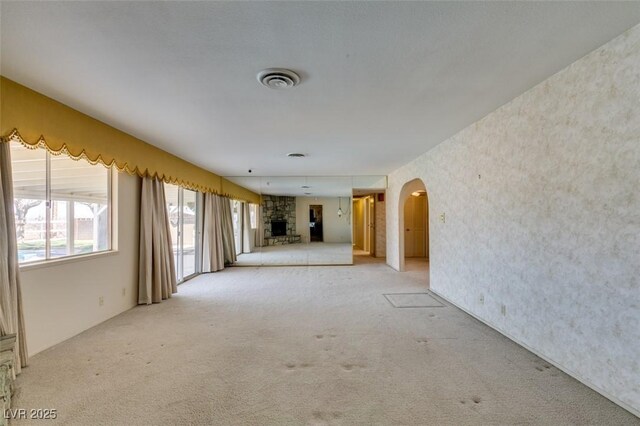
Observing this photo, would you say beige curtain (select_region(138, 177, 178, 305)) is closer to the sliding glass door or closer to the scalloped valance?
the scalloped valance

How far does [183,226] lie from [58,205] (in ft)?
9.30

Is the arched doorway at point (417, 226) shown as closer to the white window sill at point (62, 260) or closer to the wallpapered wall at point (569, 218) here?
the wallpapered wall at point (569, 218)

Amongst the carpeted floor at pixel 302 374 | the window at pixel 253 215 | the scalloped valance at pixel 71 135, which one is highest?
the scalloped valance at pixel 71 135

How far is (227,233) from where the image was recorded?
24.9ft

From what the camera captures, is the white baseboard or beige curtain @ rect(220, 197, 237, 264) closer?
the white baseboard

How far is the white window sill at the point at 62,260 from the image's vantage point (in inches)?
107

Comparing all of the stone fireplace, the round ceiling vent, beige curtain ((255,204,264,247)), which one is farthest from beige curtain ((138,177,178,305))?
the stone fireplace

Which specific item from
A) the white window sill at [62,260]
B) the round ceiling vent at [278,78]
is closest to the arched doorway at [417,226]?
the round ceiling vent at [278,78]

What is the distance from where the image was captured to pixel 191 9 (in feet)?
5.24

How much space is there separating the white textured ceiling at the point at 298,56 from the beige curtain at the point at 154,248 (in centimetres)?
136

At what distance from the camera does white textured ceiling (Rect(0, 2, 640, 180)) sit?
164cm

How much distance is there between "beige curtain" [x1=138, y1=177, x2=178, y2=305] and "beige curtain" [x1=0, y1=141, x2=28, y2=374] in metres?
1.80

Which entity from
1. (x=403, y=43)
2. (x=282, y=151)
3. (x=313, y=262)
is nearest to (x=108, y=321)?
(x=282, y=151)

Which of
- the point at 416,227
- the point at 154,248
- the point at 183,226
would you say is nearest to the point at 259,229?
the point at 183,226
